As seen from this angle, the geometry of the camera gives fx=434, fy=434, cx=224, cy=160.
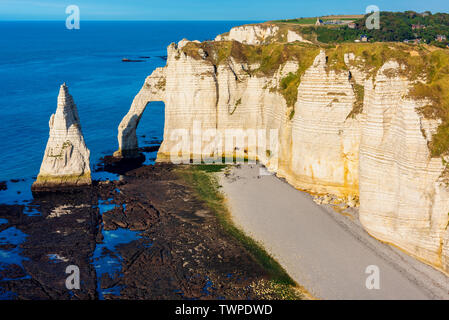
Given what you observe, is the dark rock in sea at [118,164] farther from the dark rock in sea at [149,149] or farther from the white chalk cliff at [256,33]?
the white chalk cliff at [256,33]

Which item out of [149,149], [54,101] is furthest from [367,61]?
[54,101]

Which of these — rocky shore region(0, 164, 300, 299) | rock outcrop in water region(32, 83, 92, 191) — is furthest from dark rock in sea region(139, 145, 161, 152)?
rocky shore region(0, 164, 300, 299)

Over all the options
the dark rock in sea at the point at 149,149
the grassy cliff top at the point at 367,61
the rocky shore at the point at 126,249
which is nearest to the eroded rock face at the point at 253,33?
the grassy cliff top at the point at 367,61

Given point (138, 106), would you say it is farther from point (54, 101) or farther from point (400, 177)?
point (54, 101)

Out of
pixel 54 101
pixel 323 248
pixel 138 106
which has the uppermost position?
pixel 54 101

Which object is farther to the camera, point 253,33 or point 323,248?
point 253,33

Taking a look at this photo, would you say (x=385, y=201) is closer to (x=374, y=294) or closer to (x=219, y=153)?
(x=374, y=294)

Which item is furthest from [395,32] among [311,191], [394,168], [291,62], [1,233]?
[1,233]
